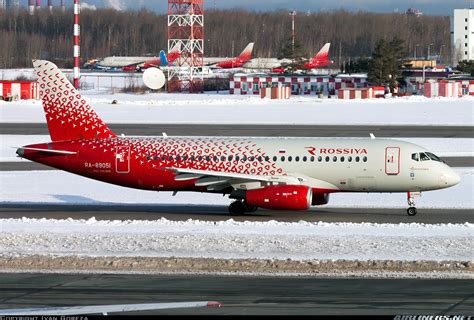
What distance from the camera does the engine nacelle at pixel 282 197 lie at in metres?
36.4

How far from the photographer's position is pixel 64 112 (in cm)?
3962

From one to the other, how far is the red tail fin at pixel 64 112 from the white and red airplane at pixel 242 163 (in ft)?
0.13

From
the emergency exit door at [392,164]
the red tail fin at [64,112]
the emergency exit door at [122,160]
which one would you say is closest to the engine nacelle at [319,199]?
the emergency exit door at [392,164]

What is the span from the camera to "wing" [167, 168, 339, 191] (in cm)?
3772

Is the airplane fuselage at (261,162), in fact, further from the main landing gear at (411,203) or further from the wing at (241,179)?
the main landing gear at (411,203)

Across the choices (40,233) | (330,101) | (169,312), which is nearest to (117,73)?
(330,101)

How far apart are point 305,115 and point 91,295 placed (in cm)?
6818

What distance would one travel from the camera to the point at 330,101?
109438mm

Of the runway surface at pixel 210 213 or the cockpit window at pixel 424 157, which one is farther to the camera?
the cockpit window at pixel 424 157

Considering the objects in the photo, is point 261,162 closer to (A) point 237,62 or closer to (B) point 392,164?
(B) point 392,164

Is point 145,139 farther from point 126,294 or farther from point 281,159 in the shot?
point 126,294

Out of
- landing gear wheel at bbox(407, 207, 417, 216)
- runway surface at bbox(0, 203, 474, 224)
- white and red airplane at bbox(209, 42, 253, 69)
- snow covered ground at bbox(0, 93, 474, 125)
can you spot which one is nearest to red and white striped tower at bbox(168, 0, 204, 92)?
snow covered ground at bbox(0, 93, 474, 125)

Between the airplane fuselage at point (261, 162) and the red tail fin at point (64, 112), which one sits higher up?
the red tail fin at point (64, 112)

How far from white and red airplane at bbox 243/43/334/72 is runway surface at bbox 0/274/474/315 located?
5668 inches
